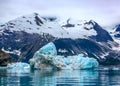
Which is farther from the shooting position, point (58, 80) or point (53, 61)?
point (53, 61)

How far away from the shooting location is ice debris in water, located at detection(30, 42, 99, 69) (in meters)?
142

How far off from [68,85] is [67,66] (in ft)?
295

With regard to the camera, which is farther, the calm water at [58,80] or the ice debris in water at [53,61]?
the ice debris in water at [53,61]

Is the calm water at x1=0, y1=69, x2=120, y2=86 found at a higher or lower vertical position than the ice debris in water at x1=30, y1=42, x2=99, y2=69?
lower

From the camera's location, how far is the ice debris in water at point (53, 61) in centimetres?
14175

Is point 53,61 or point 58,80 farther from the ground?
point 53,61

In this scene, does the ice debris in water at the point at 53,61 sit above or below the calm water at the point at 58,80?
above

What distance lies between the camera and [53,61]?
142m

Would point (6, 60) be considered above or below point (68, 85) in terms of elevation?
above

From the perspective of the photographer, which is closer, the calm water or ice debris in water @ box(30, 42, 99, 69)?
the calm water

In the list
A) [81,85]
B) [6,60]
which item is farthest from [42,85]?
[6,60]

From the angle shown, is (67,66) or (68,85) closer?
(68,85)

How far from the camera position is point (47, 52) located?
5645 inches

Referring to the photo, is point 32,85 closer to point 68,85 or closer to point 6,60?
point 68,85
